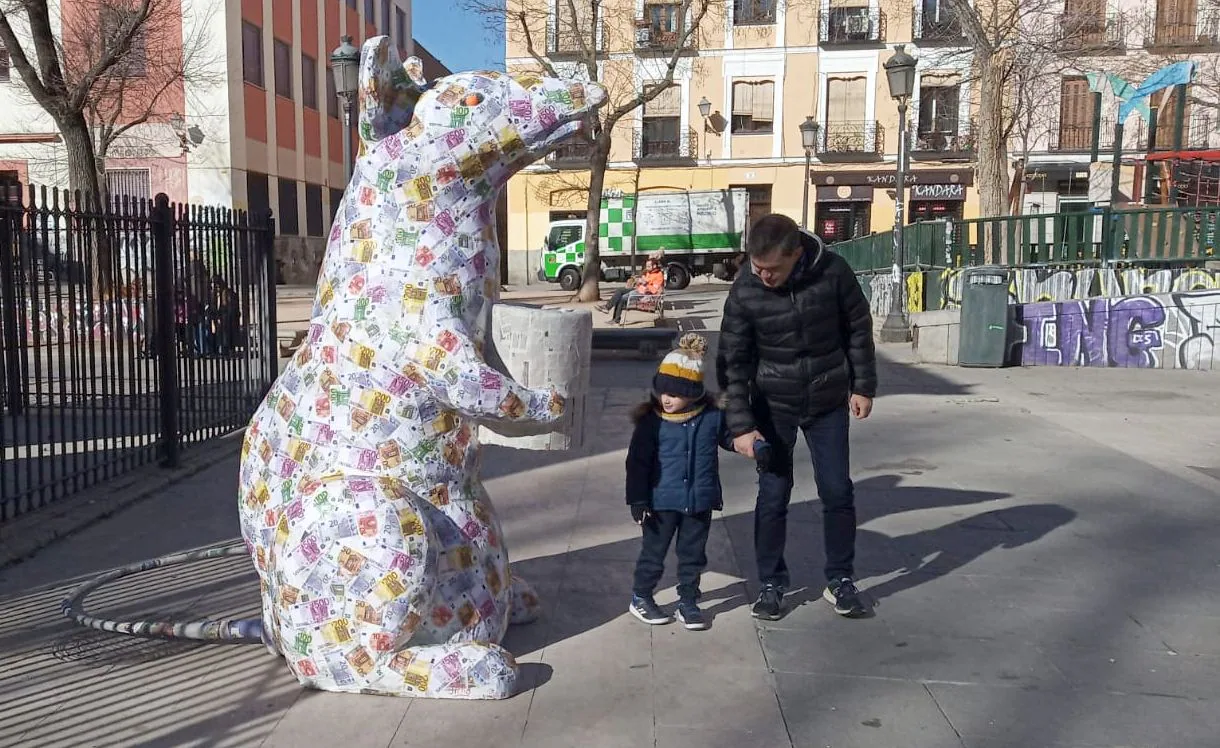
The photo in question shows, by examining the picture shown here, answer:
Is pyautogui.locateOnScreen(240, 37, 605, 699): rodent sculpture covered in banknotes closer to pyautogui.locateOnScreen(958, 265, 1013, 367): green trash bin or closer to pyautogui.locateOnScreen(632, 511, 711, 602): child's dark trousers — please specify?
pyautogui.locateOnScreen(632, 511, 711, 602): child's dark trousers

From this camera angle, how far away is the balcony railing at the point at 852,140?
34062mm

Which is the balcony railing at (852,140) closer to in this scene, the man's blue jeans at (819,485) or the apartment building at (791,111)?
the apartment building at (791,111)

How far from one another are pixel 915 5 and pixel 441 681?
35674mm

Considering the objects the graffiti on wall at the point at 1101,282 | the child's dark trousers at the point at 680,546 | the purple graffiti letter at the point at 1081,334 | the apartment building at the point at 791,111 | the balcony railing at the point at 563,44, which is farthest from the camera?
the balcony railing at the point at 563,44

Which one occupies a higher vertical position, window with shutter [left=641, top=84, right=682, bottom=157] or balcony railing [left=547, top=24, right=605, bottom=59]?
balcony railing [left=547, top=24, right=605, bottom=59]

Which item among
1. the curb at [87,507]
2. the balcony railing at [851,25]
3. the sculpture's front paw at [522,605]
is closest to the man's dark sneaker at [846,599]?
the sculpture's front paw at [522,605]

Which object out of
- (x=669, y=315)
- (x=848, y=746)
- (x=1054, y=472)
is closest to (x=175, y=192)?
(x=669, y=315)

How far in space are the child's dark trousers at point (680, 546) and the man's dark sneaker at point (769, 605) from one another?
313mm

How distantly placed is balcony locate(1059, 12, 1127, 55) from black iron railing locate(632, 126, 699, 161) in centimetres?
1318

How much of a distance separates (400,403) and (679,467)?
126 centimetres

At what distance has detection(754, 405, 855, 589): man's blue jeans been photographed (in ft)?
13.6

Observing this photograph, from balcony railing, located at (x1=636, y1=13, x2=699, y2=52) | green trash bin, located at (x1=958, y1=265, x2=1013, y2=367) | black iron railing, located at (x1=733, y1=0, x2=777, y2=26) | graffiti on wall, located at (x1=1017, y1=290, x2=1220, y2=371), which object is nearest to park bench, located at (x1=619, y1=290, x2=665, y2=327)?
green trash bin, located at (x1=958, y1=265, x2=1013, y2=367)

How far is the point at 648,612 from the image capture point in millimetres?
4055

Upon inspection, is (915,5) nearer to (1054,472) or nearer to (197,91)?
(197,91)
